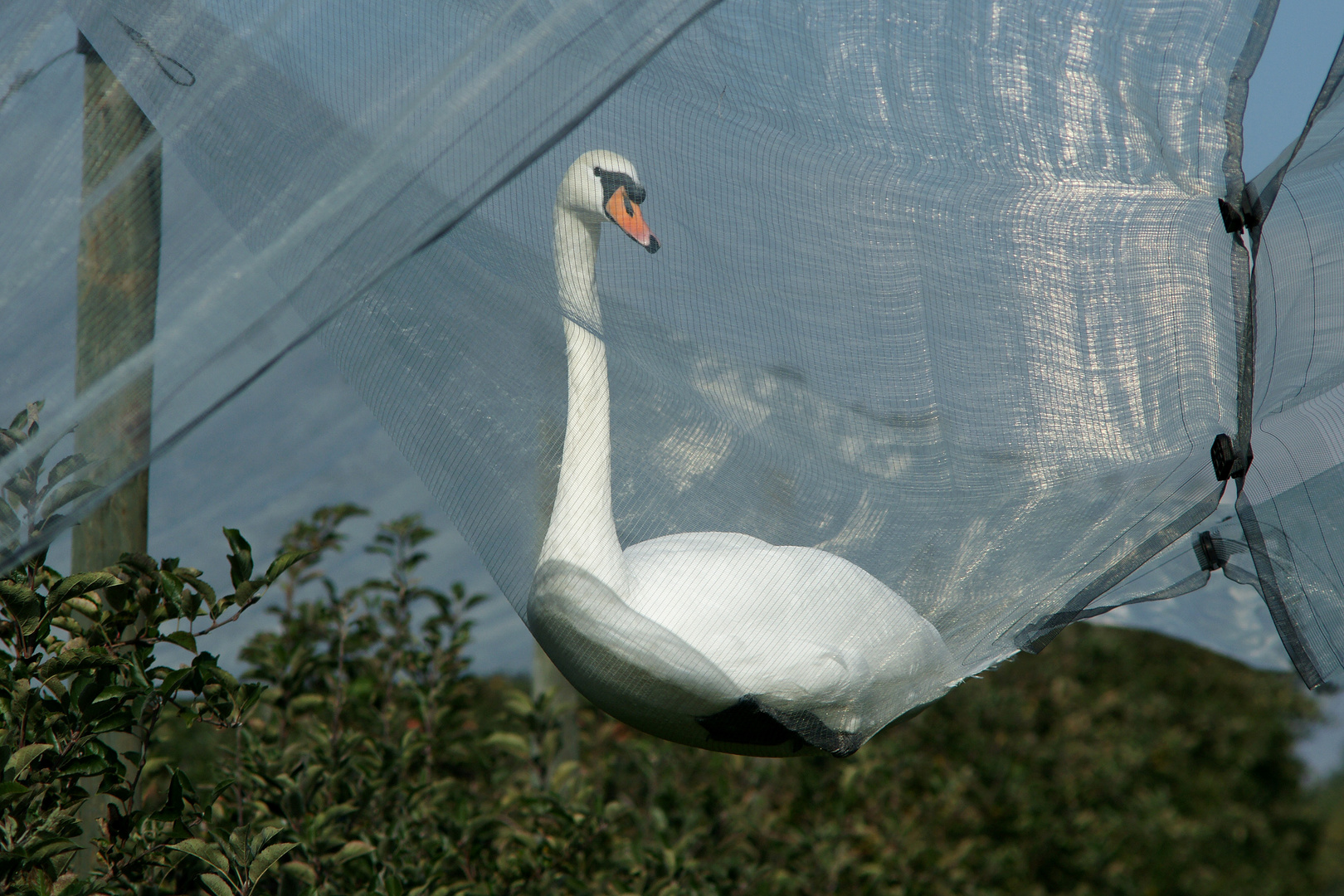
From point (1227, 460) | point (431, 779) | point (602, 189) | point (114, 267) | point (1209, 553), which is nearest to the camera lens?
point (114, 267)

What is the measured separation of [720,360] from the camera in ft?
4.21

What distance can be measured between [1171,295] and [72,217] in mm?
Result: 1197

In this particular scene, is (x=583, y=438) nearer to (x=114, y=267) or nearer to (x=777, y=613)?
(x=777, y=613)

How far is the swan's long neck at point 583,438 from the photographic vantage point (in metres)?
1.24

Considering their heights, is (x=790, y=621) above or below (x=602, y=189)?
below

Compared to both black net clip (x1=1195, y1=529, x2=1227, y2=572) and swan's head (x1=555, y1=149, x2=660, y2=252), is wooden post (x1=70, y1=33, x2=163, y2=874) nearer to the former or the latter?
swan's head (x1=555, y1=149, x2=660, y2=252)

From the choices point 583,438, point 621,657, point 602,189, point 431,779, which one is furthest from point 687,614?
point 431,779

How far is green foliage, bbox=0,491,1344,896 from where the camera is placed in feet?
4.42

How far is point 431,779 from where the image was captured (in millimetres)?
2566

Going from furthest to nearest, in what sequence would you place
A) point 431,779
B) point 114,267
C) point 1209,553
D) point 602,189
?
point 431,779 < point 1209,553 < point 602,189 < point 114,267

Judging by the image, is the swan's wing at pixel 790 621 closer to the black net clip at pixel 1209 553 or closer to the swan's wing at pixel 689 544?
the swan's wing at pixel 689 544

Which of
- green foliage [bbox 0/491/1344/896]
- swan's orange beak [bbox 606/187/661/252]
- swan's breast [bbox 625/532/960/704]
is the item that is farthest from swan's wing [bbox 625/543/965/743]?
green foliage [bbox 0/491/1344/896]

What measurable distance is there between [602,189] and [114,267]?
1.59 feet

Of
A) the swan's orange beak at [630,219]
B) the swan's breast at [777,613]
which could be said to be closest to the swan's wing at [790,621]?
the swan's breast at [777,613]
